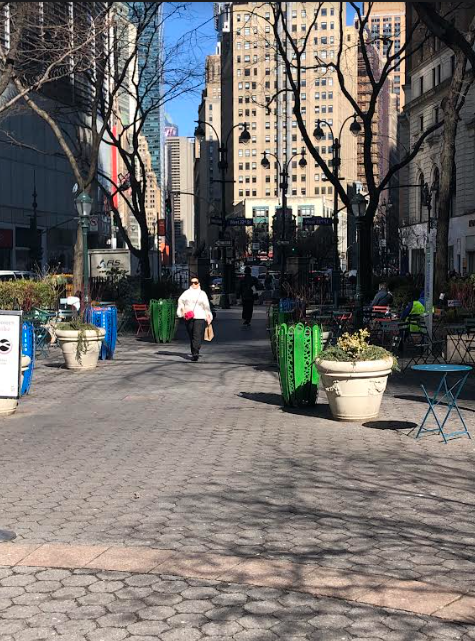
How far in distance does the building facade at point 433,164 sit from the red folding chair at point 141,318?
2737cm

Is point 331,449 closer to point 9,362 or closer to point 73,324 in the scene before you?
point 9,362

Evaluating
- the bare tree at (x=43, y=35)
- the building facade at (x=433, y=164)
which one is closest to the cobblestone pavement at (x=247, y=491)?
the bare tree at (x=43, y=35)

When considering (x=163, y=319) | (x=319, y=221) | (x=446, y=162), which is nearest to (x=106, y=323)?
(x=163, y=319)

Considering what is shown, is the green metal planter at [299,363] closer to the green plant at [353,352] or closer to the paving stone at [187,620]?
the green plant at [353,352]

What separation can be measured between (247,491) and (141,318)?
63.0 ft

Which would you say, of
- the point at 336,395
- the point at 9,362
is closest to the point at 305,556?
the point at 336,395

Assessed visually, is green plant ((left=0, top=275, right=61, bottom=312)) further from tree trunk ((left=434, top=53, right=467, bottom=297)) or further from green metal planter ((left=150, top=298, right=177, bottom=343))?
tree trunk ((left=434, top=53, right=467, bottom=297))

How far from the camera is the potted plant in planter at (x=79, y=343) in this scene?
58.6 ft

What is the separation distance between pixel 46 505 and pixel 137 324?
69.6ft

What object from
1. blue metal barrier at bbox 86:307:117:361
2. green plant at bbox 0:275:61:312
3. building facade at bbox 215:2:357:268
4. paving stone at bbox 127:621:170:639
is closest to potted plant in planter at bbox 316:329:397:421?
paving stone at bbox 127:621:170:639

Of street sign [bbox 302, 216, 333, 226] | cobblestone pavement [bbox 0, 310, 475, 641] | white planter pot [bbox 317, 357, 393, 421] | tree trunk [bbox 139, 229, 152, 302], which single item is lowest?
cobblestone pavement [bbox 0, 310, 475, 641]

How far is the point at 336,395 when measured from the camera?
11344 millimetres

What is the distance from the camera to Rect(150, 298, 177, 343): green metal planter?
23.9 metres

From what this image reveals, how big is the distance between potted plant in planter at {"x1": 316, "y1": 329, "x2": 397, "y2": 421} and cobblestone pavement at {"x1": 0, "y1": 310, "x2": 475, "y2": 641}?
27cm
